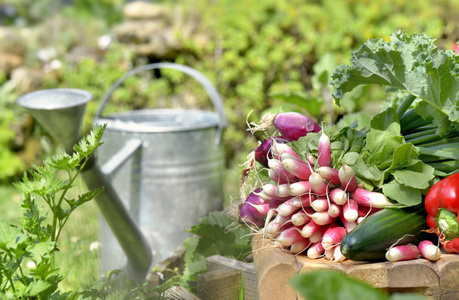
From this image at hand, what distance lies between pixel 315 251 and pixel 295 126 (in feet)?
1.17

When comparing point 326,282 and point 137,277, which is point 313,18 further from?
point 326,282

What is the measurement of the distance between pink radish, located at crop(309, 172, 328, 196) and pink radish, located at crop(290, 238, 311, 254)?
12cm

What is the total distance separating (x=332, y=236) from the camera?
1.07m

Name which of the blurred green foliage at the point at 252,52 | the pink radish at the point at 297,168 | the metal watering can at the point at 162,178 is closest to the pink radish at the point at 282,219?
the pink radish at the point at 297,168

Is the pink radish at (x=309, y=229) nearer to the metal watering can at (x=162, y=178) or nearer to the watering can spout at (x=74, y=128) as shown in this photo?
the watering can spout at (x=74, y=128)

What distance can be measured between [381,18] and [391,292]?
3.55 meters

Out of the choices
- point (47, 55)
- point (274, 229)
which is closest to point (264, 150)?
point (274, 229)

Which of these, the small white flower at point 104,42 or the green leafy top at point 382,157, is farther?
the small white flower at point 104,42

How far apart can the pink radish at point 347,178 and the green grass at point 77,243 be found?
91 cm

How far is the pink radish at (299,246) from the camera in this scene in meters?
1.10

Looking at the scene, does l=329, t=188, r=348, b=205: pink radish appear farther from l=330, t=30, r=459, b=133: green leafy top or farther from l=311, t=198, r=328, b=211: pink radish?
l=330, t=30, r=459, b=133: green leafy top

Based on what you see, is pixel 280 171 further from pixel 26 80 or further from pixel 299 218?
pixel 26 80

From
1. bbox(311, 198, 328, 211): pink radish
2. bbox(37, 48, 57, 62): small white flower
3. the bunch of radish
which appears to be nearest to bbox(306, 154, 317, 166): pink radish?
the bunch of radish

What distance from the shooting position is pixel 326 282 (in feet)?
1.64
